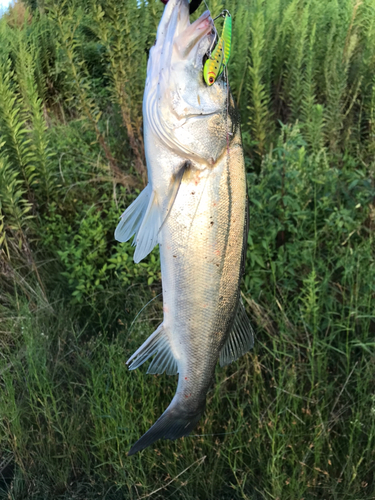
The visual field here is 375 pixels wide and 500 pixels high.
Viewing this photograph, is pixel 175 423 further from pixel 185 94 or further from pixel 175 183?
pixel 185 94

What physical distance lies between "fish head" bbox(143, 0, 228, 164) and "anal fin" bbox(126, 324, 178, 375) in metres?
0.58

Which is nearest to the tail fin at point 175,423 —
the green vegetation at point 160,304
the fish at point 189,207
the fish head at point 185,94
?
the fish at point 189,207

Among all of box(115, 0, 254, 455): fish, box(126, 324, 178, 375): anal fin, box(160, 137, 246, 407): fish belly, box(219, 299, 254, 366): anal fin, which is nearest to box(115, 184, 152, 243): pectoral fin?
box(115, 0, 254, 455): fish

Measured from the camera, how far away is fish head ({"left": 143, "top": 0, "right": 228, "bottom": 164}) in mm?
1048

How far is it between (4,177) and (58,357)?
122cm

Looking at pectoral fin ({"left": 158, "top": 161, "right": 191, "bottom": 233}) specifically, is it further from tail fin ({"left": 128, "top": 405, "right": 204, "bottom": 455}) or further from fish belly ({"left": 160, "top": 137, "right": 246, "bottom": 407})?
tail fin ({"left": 128, "top": 405, "right": 204, "bottom": 455})

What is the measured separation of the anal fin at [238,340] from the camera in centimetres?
129

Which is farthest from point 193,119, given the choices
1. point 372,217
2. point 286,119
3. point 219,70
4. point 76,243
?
point 286,119

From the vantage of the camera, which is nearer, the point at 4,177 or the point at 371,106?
the point at 4,177

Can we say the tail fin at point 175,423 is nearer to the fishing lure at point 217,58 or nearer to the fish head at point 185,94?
the fish head at point 185,94

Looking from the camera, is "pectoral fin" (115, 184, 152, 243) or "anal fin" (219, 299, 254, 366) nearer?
"pectoral fin" (115, 184, 152, 243)

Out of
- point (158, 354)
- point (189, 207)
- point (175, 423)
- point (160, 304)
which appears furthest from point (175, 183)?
point (160, 304)

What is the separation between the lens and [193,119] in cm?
111

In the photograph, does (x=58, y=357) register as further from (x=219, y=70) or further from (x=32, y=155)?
(x=219, y=70)
